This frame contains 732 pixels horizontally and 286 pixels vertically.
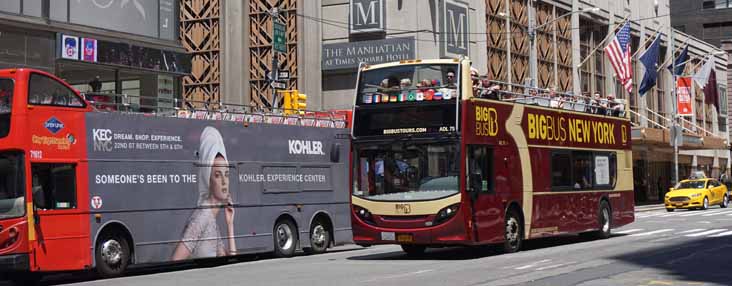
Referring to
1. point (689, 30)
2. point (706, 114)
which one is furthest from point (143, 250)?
point (689, 30)

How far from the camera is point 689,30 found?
102 m

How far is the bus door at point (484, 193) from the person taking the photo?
19.0 m

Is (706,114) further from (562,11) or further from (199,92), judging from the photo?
(199,92)

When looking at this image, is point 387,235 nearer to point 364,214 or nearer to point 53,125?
point 364,214

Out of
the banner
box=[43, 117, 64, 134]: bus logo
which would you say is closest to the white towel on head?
box=[43, 117, 64, 134]: bus logo

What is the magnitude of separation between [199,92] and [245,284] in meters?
33.2

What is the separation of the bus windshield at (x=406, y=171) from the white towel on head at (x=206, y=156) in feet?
10.3

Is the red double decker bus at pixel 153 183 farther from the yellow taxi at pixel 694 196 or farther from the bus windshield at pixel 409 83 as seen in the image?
the yellow taxi at pixel 694 196

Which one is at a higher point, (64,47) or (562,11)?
(562,11)

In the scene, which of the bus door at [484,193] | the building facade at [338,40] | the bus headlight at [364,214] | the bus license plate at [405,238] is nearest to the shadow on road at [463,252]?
the bus door at [484,193]

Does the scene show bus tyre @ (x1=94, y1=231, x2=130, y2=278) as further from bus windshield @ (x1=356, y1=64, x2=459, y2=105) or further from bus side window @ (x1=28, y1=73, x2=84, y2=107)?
bus windshield @ (x1=356, y1=64, x2=459, y2=105)

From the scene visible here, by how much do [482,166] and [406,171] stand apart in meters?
1.55

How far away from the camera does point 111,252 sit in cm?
1800

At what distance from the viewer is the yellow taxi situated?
46.9m
